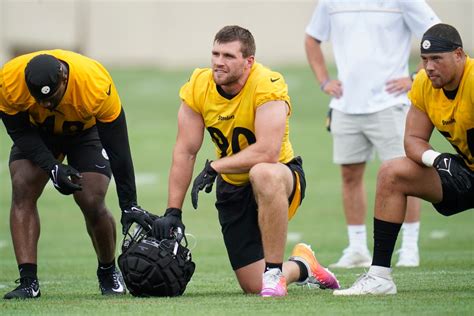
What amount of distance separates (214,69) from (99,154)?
1153mm

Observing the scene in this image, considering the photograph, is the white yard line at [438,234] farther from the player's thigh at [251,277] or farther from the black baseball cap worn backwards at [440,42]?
the black baseball cap worn backwards at [440,42]

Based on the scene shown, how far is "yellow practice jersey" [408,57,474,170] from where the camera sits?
6.69 meters

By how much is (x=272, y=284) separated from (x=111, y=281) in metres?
1.35

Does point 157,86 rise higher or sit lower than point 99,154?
lower

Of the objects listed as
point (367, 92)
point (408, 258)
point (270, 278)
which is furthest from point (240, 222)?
point (367, 92)

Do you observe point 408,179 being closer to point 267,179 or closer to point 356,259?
point 267,179

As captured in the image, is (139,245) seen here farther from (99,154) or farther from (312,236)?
(312,236)

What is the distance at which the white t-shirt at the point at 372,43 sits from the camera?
9.26m

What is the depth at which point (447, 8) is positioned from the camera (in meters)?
30.9

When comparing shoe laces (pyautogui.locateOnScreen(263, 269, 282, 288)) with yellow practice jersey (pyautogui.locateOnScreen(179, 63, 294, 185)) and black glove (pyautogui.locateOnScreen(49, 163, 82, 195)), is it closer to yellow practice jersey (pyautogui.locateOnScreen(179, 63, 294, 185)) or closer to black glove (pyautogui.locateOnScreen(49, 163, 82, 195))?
yellow practice jersey (pyautogui.locateOnScreen(179, 63, 294, 185))

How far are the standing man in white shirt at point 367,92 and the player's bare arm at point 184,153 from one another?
251cm

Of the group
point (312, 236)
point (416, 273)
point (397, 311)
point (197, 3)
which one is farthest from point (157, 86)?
point (397, 311)

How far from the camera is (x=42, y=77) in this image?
22.1 feet

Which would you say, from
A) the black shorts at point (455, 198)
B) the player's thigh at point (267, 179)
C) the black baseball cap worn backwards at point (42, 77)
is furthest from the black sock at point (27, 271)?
the black shorts at point (455, 198)
